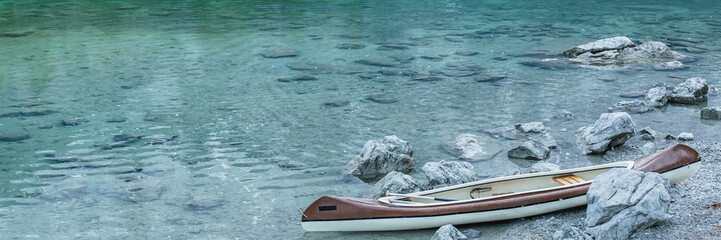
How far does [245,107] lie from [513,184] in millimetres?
7161

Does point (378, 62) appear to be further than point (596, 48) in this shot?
No

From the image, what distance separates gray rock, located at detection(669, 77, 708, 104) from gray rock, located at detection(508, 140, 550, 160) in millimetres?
4506

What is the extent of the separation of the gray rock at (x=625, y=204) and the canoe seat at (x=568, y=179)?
114 cm

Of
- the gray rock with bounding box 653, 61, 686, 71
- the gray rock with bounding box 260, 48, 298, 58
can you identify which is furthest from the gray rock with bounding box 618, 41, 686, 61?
the gray rock with bounding box 260, 48, 298, 58

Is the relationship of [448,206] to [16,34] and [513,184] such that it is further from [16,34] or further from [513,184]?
[16,34]

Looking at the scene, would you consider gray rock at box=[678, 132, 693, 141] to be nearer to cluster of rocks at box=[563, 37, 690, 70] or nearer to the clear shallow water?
the clear shallow water

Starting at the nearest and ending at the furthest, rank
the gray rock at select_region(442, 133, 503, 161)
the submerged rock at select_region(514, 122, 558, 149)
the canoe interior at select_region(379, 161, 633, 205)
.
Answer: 1. the canoe interior at select_region(379, 161, 633, 205)
2. the gray rock at select_region(442, 133, 503, 161)
3. the submerged rock at select_region(514, 122, 558, 149)

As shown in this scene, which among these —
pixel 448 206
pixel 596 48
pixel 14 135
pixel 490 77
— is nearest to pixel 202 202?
pixel 448 206

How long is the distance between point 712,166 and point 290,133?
7.05 meters

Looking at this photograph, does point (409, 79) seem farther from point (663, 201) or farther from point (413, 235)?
point (663, 201)

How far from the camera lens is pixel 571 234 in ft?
22.5

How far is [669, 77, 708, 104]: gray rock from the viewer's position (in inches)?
527

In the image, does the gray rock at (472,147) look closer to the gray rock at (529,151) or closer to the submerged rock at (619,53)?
the gray rock at (529,151)

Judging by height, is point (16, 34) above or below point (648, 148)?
below
